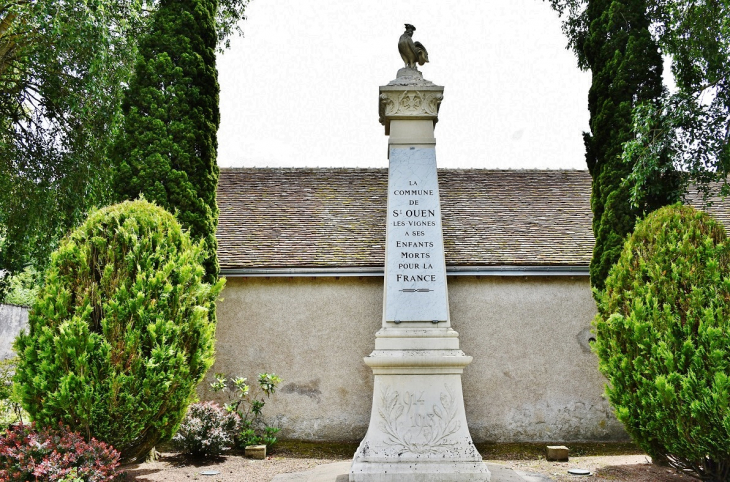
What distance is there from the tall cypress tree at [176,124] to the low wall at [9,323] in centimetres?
1162

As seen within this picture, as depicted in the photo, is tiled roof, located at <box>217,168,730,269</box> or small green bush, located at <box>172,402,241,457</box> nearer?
small green bush, located at <box>172,402,241,457</box>

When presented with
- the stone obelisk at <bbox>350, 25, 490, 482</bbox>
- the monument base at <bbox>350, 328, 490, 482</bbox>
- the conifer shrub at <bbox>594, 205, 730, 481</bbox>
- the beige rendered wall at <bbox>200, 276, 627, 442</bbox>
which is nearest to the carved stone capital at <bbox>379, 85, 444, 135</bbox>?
the stone obelisk at <bbox>350, 25, 490, 482</bbox>

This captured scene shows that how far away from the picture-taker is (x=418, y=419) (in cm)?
592

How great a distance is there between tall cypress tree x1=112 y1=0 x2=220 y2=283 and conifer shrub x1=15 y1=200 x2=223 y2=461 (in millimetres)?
2087

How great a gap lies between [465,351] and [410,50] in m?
5.93

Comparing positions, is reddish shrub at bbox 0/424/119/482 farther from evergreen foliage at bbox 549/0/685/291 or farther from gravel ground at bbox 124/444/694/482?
evergreen foliage at bbox 549/0/685/291

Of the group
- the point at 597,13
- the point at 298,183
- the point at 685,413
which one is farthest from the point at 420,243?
the point at 298,183

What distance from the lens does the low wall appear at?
54.5 ft

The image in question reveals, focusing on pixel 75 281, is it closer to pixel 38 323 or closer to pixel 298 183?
pixel 38 323

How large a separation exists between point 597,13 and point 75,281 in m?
9.44

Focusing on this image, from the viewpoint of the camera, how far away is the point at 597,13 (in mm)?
9484

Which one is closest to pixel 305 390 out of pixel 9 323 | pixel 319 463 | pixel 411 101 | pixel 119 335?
pixel 319 463

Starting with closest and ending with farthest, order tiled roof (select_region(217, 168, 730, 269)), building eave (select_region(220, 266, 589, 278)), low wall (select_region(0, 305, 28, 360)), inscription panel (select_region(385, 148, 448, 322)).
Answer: inscription panel (select_region(385, 148, 448, 322)) < building eave (select_region(220, 266, 589, 278)) < tiled roof (select_region(217, 168, 730, 269)) < low wall (select_region(0, 305, 28, 360))

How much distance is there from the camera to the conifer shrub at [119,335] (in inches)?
213
